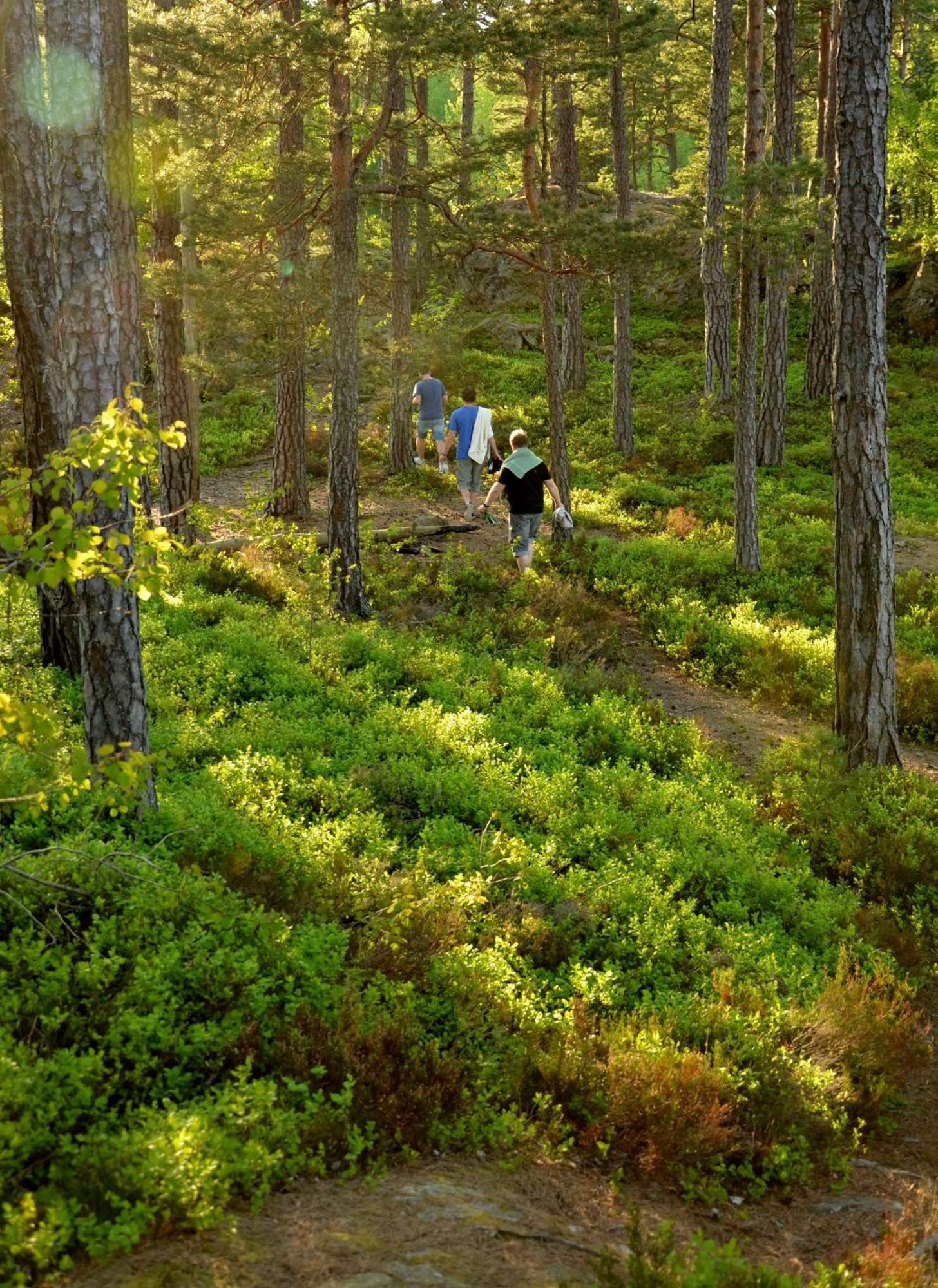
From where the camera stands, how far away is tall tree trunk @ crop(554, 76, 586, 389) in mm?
20812

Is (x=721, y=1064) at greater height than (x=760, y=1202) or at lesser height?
greater

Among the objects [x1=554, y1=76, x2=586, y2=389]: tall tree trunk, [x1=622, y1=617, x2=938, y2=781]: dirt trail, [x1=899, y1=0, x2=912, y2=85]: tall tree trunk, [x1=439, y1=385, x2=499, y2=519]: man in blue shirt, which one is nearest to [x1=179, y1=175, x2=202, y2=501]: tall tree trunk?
[x1=439, y1=385, x2=499, y2=519]: man in blue shirt

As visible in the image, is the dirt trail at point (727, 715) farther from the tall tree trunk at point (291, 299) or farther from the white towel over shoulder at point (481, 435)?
the tall tree trunk at point (291, 299)

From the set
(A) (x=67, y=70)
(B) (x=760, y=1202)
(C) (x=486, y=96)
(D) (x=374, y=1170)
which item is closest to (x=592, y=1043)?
(B) (x=760, y=1202)

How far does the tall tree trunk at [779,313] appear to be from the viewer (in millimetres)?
19609

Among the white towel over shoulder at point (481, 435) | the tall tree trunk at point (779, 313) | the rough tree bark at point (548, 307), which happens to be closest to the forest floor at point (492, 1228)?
the rough tree bark at point (548, 307)

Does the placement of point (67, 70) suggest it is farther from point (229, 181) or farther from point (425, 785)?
point (229, 181)

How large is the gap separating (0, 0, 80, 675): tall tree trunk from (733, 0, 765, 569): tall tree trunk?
901 cm

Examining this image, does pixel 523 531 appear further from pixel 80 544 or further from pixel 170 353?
pixel 80 544

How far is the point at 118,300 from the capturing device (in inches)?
237

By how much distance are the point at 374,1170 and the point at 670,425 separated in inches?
846

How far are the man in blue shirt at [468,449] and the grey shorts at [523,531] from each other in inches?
93.9

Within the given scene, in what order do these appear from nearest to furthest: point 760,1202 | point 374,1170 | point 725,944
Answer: point 374,1170 < point 760,1202 < point 725,944

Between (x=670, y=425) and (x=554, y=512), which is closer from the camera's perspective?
(x=554, y=512)
